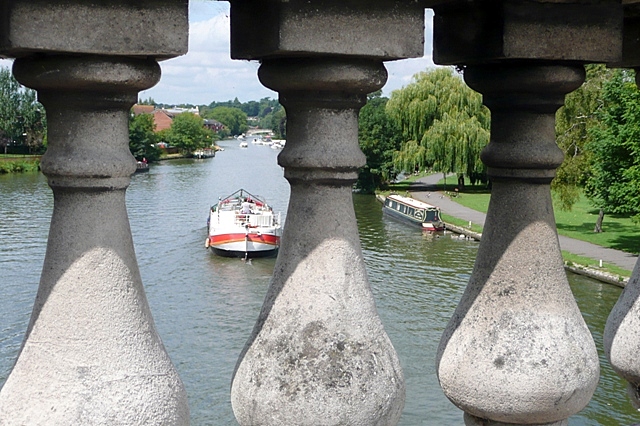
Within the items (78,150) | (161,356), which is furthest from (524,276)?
(78,150)

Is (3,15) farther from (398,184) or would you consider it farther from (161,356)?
(398,184)

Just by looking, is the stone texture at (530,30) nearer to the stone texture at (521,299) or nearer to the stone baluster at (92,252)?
the stone texture at (521,299)

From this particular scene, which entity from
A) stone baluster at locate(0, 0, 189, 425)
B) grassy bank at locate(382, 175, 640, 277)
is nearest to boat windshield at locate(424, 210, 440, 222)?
grassy bank at locate(382, 175, 640, 277)

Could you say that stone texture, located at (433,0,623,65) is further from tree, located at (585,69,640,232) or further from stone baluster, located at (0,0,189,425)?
tree, located at (585,69,640,232)

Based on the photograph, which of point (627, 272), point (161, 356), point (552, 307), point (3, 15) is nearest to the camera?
point (3, 15)

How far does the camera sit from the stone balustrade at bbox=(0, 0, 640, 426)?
2900 millimetres

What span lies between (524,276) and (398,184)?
6176cm

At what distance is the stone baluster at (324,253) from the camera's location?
316 centimetres

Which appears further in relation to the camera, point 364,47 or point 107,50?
point 364,47

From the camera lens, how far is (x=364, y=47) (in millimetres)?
3148

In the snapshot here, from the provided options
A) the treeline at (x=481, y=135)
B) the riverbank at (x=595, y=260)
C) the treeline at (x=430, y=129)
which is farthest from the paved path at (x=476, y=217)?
the treeline at (x=430, y=129)

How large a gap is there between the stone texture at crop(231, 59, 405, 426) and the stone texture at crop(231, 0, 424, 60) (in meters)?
0.10

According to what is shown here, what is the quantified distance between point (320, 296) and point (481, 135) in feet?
162

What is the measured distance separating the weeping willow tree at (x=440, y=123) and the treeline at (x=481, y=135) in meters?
Result: 0.06
